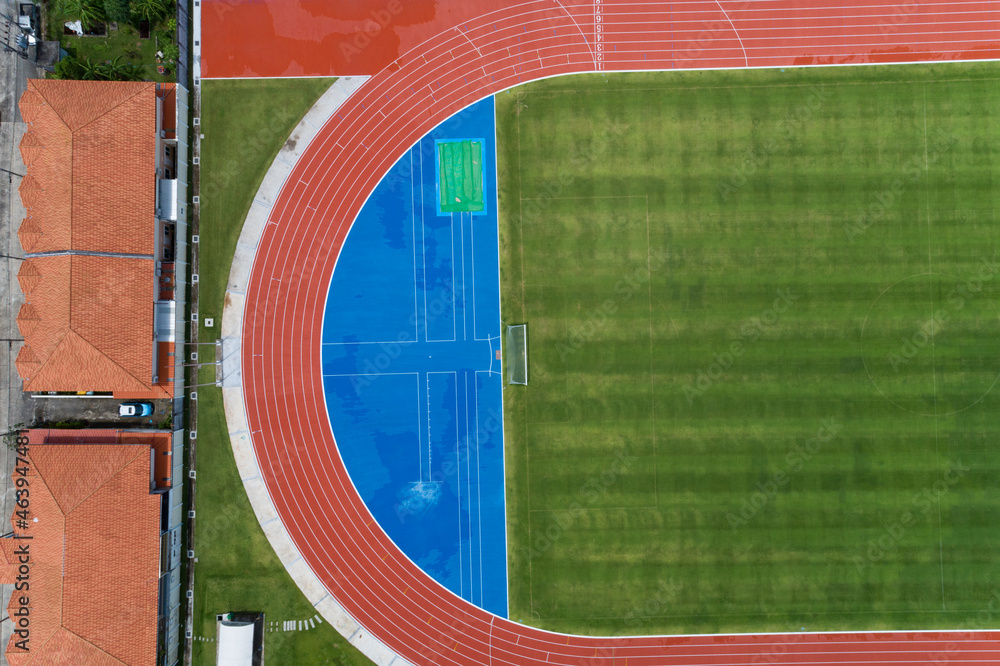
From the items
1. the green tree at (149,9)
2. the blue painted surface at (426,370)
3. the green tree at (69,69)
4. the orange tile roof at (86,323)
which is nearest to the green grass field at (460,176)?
the blue painted surface at (426,370)

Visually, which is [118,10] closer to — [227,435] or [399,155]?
[399,155]

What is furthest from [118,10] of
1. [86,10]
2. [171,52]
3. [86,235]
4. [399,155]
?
[399,155]

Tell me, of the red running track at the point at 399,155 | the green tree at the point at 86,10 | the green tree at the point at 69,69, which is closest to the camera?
the green tree at the point at 69,69

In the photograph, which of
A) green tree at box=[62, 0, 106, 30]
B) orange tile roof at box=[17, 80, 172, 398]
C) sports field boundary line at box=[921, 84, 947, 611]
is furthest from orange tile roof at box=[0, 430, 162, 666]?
sports field boundary line at box=[921, 84, 947, 611]

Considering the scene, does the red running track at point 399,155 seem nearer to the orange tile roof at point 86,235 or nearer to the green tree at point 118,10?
the orange tile roof at point 86,235

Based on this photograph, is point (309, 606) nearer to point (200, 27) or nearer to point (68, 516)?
point (68, 516)

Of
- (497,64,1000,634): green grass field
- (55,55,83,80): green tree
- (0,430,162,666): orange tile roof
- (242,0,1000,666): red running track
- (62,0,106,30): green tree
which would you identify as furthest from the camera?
(242,0,1000,666): red running track

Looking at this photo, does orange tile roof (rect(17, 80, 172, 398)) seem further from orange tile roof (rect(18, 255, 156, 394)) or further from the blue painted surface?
the blue painted surface
